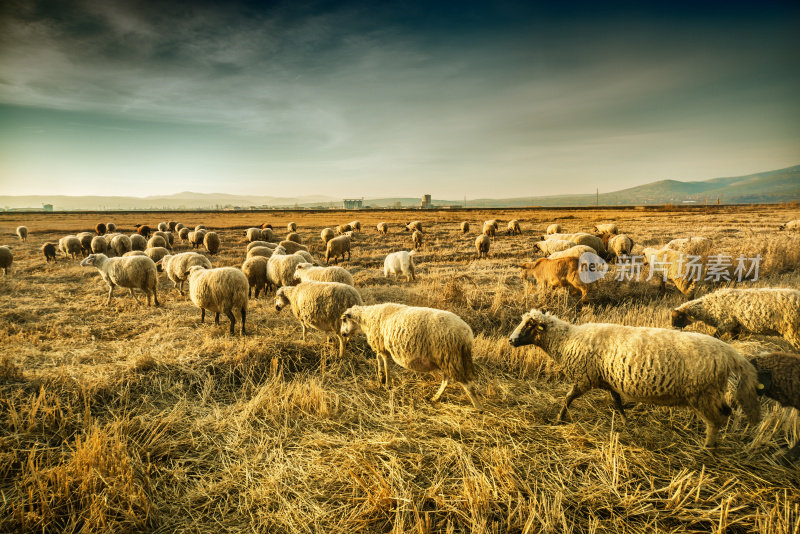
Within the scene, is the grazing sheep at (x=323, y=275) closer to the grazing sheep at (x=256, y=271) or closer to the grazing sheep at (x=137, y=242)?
the grazing sheep at (x=256, y=271)

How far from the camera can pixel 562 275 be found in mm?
10477

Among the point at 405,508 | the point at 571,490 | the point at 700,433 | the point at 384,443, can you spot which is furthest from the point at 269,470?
the point at 700,433

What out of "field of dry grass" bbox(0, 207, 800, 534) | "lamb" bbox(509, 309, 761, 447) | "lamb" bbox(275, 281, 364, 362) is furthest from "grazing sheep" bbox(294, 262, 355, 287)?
"lamb" bbox(509, 309, 761, 447)

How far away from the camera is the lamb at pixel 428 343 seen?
4.86m

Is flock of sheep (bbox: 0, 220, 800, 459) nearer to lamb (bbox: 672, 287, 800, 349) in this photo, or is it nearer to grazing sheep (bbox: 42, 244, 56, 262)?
lamb (bbox: 672, 287, 800, 349)

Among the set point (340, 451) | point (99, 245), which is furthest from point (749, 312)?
point (99, 245)

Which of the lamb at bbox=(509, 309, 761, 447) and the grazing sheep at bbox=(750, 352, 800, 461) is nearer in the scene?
the lamb at bbox=(509, 309, 761, 447)

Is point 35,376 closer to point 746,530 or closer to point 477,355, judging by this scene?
point 477,355

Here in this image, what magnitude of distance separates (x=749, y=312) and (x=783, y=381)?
12.1 ft

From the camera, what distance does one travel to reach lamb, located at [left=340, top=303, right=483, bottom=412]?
486 centimetres

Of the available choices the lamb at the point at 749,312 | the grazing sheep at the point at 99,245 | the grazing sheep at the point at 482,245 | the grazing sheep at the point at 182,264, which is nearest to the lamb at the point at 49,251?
the grazing sheep at the point at 99,245

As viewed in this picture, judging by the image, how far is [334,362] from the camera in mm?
6402

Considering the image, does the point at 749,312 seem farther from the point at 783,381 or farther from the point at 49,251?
the point at 49,251

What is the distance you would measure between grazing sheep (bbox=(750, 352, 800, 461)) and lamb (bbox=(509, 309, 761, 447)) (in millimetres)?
384
